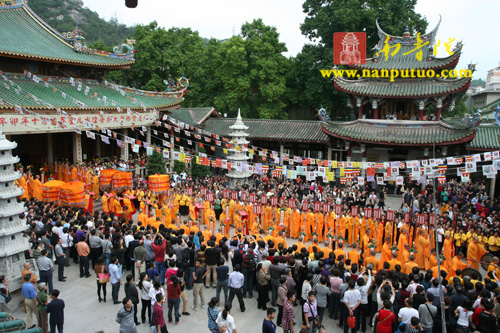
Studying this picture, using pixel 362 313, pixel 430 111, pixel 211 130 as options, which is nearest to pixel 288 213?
pixel 362 313

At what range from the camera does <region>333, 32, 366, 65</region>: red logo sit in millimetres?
25172

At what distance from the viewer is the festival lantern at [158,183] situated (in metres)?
17.7

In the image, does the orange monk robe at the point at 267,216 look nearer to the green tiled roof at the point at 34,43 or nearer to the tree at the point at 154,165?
the tree at the point at 154,165

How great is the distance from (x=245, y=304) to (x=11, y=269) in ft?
20.1

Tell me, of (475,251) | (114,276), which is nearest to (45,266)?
(114,276)

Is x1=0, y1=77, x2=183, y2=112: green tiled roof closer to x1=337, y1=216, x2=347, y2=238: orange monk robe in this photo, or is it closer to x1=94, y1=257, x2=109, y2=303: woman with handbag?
x1=94, y1=257, x2=109, y2=303: woman with handbag

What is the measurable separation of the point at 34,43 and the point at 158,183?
40.5 feet

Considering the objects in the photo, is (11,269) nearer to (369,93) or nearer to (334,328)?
(334,328)

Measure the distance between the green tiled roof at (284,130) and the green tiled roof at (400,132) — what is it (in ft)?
6.49

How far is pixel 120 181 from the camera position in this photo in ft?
59.7

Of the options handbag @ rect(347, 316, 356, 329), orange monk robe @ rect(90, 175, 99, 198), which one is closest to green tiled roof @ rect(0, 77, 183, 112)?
orange monk robe @ rect(90, 175, 99, 198)

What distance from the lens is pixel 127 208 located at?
15.8m

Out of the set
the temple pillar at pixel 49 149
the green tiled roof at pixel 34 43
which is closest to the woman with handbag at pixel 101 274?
the green tiled roof at pixel 34 43

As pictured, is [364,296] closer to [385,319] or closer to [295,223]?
[385,319]
